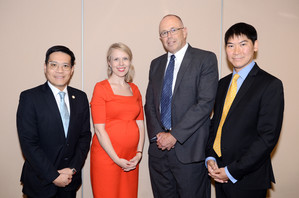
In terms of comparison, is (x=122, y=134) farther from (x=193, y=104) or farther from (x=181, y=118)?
(x=193, y=104)

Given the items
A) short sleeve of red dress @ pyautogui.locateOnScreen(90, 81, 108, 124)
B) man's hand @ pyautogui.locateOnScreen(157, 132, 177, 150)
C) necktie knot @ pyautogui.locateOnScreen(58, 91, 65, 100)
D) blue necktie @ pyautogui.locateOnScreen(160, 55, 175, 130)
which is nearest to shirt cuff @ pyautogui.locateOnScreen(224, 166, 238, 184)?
man's hand @ pyautogui.locateOnScreen(157, 132, 177, 150)

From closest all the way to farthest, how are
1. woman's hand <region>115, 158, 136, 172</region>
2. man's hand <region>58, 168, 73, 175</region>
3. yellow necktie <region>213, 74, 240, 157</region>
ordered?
yellow necktie <region>213, 74, 240, 157</region>
man's hand <region>58, 168, 73, 175</region>
woman's hand <region>115, 158, 136, 172</region>

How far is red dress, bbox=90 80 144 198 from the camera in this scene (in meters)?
2.34

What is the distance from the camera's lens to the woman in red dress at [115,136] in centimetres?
233

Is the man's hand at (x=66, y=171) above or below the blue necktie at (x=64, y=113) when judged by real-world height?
below

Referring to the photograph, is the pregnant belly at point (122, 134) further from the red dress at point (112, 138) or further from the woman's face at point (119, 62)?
the woman's face at point (119, 62)

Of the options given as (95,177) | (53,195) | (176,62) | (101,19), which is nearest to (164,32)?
(176,62)

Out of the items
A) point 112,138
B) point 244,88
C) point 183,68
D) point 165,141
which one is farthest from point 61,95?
point 244,88

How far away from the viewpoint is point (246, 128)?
1.81 meters

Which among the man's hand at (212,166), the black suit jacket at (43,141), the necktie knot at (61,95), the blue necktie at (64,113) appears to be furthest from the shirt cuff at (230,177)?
the necktie knot at (61,95)

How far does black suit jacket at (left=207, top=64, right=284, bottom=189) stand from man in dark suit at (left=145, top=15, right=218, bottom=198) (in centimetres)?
31

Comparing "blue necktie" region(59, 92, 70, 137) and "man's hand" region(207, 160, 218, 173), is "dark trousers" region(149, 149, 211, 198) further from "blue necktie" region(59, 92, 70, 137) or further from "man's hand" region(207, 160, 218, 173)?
"blue necktie" region(59, 92, 70, 137)

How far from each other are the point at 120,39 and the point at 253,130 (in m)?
1.87

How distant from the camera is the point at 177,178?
2211 millimetres
